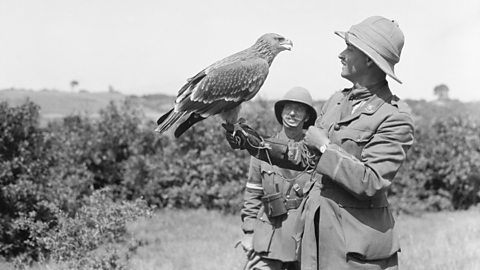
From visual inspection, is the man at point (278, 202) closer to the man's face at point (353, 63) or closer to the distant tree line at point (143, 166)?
the man's face at point (353, 63)

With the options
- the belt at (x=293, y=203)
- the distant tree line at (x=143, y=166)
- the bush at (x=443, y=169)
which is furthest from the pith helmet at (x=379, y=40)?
the bush at (x=443, y=169)

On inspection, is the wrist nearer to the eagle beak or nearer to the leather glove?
the leather glove

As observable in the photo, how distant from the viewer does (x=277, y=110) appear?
5.67 metres

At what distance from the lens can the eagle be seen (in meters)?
4.18

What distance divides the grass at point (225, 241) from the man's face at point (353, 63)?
17.8ft

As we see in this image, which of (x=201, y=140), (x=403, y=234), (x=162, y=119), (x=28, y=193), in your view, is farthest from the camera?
(x=201, y=140)

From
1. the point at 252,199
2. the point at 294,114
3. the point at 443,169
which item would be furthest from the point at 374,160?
the point at 443,169

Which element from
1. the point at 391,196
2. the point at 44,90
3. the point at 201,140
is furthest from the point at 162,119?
the point at 44,90

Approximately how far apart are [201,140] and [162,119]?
37.0 feet

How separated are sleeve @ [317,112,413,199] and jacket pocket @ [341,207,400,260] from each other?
17cm

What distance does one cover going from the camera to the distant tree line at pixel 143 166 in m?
10.3

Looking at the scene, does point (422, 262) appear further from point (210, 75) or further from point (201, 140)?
point (201, 140)

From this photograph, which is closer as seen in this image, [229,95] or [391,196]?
[229,95]

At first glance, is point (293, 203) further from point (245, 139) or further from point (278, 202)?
point (245, 139)
